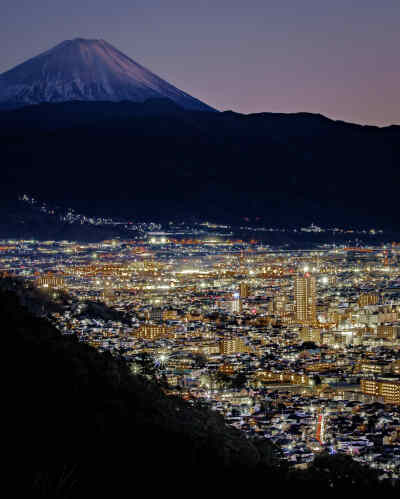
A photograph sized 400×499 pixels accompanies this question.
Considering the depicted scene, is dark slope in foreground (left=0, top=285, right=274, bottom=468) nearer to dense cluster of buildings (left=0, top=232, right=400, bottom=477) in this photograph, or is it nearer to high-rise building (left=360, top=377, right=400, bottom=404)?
dense cluster of buildings (left=0, top=232, right=400, bottom=477)

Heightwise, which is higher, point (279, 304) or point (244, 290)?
point (244, 290)

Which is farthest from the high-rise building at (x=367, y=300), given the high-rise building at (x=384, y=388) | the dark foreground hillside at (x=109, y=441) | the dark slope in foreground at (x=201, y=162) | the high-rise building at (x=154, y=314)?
the dark slope in foreground at (x=201, y=162)

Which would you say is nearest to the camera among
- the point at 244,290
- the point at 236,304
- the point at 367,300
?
the point at 236,304

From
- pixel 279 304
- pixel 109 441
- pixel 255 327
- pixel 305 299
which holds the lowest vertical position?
pixel 255 327

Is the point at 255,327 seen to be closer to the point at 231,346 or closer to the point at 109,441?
the point at 231,346

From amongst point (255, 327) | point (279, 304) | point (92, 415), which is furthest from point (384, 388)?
point (279, 304)

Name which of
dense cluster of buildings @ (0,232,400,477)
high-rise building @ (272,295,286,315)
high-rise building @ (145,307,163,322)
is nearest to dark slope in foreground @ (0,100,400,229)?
dense cluster of buildings @ (0,232,400,477)
